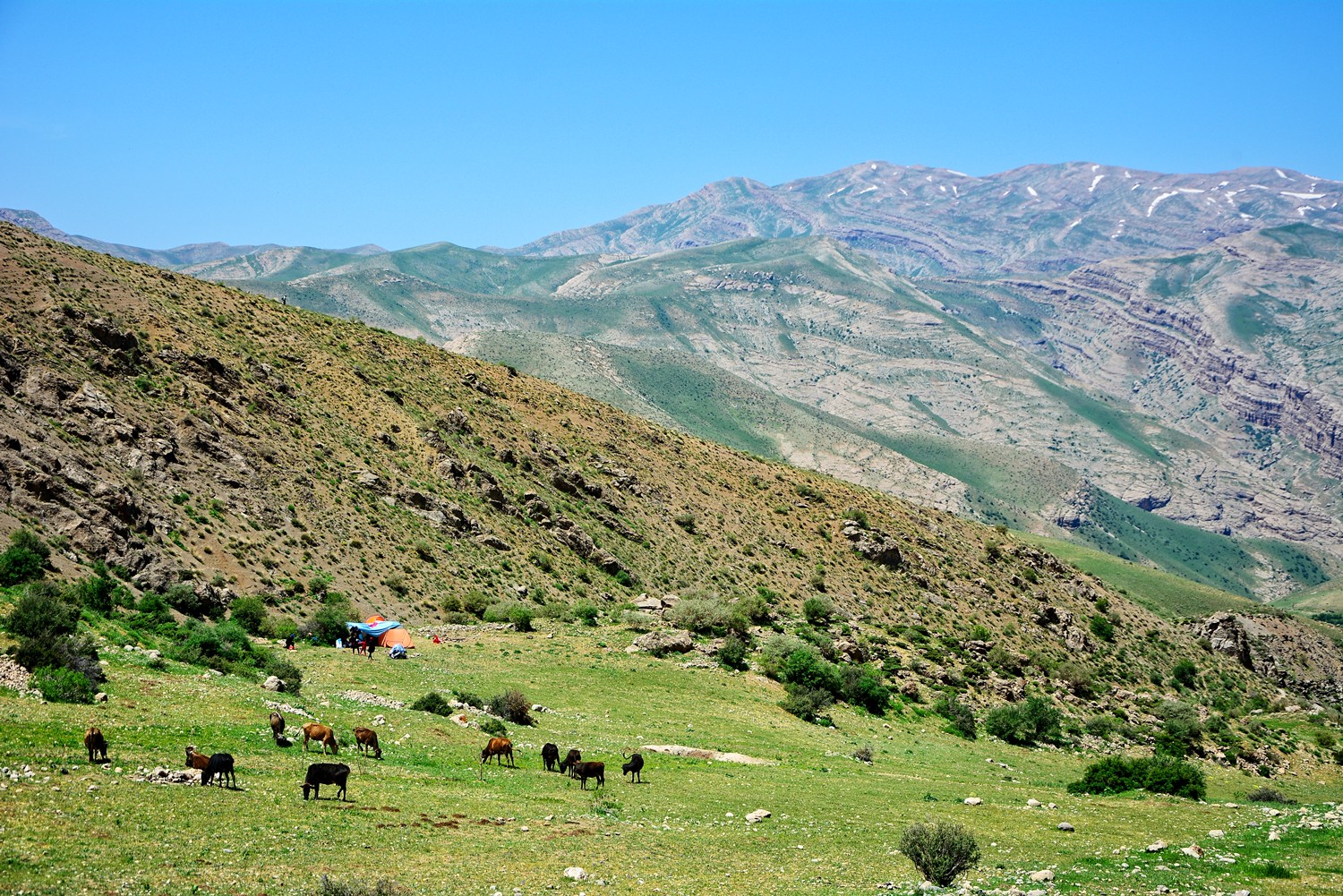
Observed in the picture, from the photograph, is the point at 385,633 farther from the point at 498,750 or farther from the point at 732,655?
the point at 498,750

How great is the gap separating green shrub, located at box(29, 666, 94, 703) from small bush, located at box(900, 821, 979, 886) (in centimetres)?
1833

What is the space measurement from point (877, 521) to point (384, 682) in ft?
200

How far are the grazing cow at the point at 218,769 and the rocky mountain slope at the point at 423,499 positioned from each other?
27.7 m

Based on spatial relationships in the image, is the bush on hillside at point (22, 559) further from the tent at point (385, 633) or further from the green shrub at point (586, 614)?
the green shrub at point (586, 614)

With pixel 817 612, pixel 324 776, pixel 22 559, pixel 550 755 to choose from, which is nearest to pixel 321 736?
pixel 324 776

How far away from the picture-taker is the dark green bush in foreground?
34.2 m

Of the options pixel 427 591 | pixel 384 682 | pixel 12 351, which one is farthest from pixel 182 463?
pixel 384 682

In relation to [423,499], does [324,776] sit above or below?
below

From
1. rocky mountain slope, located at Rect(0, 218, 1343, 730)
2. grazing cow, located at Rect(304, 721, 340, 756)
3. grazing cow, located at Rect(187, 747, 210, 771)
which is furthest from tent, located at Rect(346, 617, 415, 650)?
grazing cow, located at Rect(187, 747, 210, 771)

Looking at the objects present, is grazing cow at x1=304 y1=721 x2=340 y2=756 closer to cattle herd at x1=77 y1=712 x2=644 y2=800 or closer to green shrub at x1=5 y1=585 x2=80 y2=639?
cattle herd at x1=77 y1=712 x2=644 y2=800

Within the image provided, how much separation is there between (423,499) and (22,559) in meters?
32.8

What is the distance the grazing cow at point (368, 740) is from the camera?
2334cm

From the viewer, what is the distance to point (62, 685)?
21.4m

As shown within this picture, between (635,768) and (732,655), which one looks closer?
(635,768)
